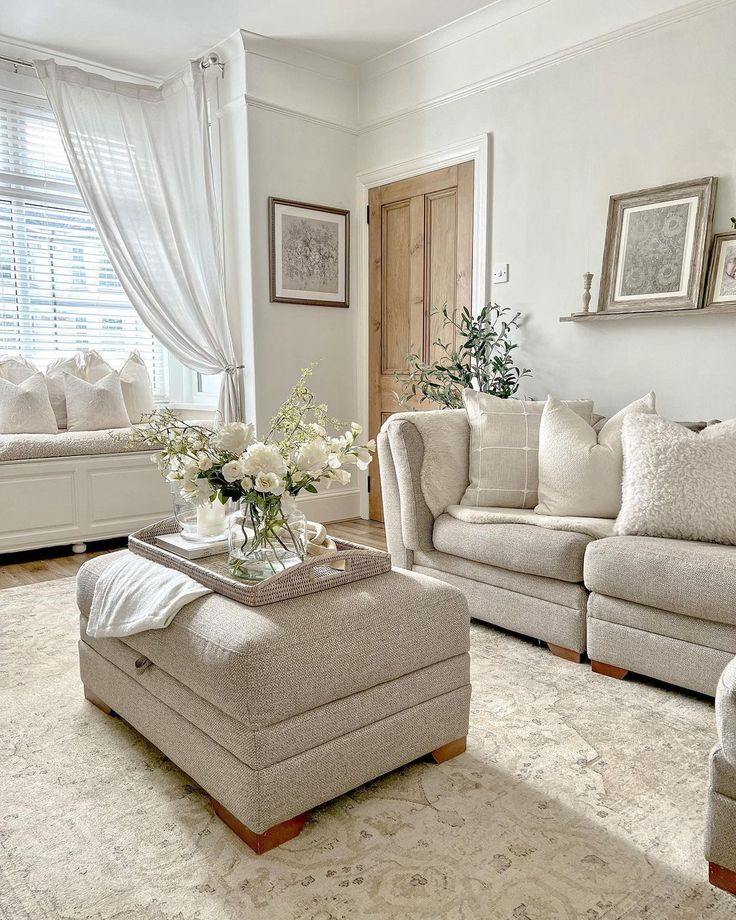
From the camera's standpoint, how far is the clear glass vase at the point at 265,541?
182 cm

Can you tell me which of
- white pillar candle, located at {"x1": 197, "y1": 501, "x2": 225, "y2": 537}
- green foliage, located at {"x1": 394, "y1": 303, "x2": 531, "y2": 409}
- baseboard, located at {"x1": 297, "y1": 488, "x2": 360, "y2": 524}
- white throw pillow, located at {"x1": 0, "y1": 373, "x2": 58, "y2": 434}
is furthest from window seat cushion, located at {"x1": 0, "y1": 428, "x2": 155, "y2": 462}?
white pillar candle, located at {"x1": 197, "y1": 501, "x2": 225, "y2": 537}

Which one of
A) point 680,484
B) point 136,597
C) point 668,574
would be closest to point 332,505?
point 680,484

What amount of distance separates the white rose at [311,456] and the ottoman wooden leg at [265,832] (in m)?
0.78

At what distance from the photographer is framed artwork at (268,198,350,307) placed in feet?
14.7

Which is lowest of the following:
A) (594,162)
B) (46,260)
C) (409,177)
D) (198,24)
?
(46,260)

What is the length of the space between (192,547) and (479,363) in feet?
7.72

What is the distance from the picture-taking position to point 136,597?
1902 millimetres

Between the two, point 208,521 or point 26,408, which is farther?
point 26,408

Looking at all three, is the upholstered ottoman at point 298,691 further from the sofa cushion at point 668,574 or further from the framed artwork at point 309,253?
the framed artwork at point 309,253

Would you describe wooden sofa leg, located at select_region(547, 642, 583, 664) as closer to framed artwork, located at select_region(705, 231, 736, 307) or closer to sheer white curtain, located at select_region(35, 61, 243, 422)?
framed artwork, located at select_region(705, 231, 736, 307)

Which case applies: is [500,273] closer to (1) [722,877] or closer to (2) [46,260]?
(2) [46,260]

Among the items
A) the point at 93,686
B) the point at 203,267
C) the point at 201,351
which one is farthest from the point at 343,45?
the point at 93,686

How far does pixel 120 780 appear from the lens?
182cm

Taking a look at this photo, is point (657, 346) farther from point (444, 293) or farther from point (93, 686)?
point (93, 686)
